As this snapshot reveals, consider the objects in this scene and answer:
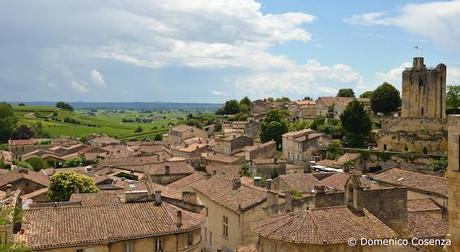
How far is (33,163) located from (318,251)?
8209 cm

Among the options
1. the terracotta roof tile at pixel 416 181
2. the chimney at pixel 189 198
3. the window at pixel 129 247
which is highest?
the terracotta roof tile at pixel 416 181

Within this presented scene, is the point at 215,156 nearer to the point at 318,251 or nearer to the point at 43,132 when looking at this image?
the point at 318,251

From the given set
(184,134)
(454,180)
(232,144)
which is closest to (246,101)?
(184,134)

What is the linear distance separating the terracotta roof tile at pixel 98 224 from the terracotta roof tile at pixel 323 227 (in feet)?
19.4

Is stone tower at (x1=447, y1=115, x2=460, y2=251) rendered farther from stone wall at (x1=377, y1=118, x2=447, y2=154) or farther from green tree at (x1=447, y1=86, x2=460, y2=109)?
green tree at (x1=447, y1=86, x2=460, y2=109)

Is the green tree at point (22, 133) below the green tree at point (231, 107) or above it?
below

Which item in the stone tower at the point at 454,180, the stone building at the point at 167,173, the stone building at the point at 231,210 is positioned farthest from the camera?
the stone building at the point at 167,173

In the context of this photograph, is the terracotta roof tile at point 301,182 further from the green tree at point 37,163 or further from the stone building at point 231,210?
the green tree at point 37,163

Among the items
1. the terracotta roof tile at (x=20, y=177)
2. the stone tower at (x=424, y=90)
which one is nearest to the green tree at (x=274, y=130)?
the stone tower at (x=424, y=90)

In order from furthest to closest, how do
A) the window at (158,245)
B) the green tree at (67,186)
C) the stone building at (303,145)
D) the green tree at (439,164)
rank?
1. the stone building at (303,145)
2. the green tree at (439,164)
3. the green tree at (67,186)
4. the window at (158,245)

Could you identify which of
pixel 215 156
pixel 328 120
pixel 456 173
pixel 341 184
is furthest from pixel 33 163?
pixel 456 173

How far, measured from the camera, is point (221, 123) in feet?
417

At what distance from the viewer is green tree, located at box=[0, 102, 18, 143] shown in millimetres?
138500

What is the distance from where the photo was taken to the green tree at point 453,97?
310 feet
